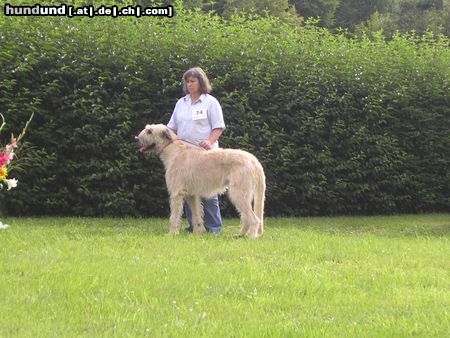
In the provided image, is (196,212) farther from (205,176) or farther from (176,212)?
(205,176)

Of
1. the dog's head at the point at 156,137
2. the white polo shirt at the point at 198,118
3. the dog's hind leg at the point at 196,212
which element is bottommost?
the dog's hind leg at the point at 196,212

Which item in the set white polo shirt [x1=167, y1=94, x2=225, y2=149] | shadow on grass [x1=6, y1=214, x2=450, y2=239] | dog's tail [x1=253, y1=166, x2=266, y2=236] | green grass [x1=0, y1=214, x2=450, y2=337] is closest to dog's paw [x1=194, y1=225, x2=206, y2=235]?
shadow on grass [x1=6, y1=214, x2=450, y2=239]

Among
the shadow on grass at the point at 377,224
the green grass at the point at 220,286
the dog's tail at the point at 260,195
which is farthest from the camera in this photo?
the shadow on grass at the point at 377,224

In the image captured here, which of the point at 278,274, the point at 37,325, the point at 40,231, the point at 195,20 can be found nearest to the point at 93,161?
the point at 40,231

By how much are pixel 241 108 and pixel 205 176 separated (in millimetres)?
3353

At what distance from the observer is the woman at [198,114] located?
8422mm

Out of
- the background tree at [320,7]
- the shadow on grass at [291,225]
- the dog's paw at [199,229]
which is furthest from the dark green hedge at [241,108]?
the background tree at [320,7]

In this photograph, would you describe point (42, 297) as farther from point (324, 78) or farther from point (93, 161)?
point (324, 78)

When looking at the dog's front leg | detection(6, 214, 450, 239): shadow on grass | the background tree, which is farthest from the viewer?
the background tree

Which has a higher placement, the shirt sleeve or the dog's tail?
the shirt sleeve

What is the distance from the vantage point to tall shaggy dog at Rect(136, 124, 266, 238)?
792 centimetres

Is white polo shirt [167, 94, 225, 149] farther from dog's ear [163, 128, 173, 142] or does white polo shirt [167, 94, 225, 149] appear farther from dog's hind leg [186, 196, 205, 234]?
dog's hind leg [186, 196, 205, 234]

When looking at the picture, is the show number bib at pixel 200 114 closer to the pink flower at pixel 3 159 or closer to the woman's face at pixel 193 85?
the woman's face at pixel 193 85

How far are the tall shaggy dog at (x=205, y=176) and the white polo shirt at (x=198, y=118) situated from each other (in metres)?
0.23
